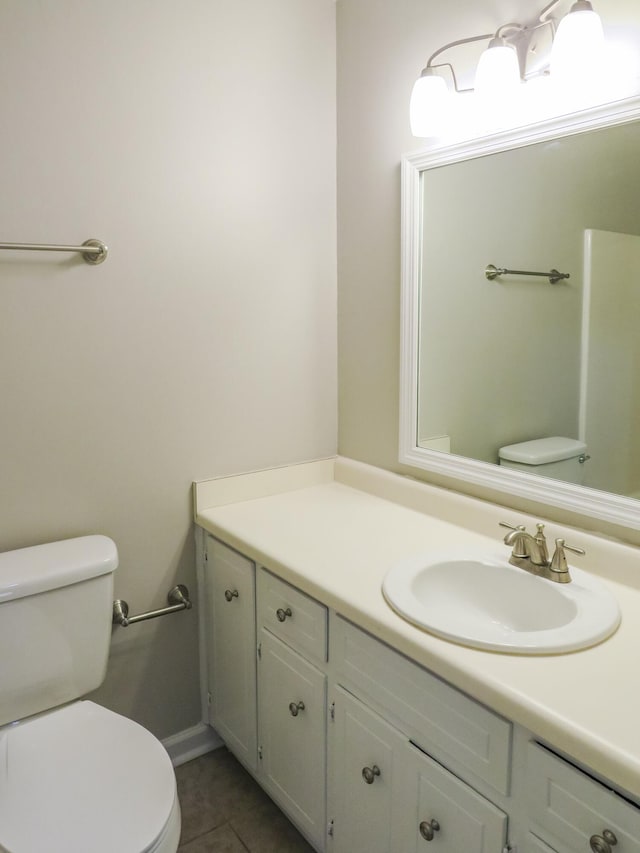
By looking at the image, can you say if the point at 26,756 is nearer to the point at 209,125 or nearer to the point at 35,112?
the point at 35,112

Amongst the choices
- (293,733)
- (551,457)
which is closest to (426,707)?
(293,733)

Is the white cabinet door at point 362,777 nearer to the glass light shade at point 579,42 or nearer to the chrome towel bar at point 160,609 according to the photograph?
the chrome towel bar at point 160,609

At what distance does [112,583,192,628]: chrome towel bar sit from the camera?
1.68m

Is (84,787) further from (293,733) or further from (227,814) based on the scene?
(227,814)

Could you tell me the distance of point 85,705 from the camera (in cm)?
142

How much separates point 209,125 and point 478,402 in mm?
1060

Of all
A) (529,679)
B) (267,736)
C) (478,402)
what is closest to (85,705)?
(267,736)

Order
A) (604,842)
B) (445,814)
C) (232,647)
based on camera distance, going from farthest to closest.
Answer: (232,647) < (445,814) < (604,842)

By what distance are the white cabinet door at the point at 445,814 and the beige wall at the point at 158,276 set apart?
924 mm

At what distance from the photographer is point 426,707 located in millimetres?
1090

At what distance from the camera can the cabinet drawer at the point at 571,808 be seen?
81 cm

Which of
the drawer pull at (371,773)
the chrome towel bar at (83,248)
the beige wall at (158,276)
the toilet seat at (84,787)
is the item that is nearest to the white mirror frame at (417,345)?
the beige wall at (158,276)

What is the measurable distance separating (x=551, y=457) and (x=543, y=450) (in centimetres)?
3

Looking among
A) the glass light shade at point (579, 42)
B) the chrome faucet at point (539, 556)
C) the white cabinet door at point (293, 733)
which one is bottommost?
the white cabinet door at point (293, 733)
